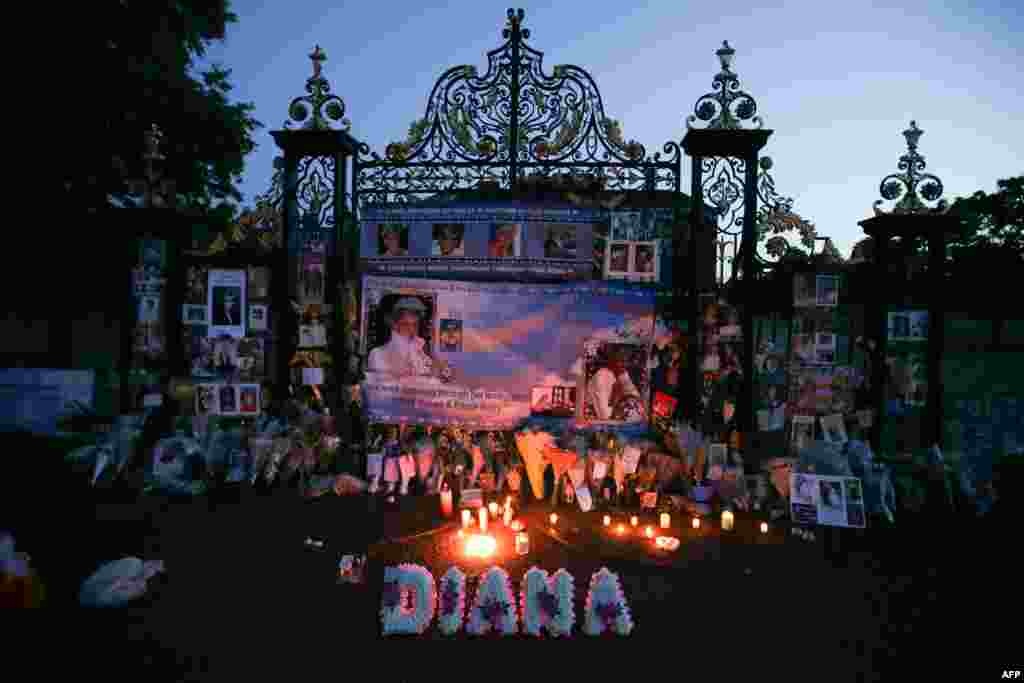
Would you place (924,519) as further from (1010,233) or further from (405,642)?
(1010,233)

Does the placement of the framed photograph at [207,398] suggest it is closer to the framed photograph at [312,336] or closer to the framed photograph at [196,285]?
the framed photograph at [196,285]

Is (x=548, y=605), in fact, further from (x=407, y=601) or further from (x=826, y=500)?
(x=826, y=500)

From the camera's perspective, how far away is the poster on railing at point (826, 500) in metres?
5.35

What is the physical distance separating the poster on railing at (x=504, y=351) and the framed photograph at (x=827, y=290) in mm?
1928

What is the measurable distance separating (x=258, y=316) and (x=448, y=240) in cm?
255

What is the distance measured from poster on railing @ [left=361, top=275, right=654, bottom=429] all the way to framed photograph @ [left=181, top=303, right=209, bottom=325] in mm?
1971

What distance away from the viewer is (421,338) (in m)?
→ 6.31

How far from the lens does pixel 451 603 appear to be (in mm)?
3574

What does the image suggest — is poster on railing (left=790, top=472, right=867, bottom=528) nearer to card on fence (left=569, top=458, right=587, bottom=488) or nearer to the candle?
card on fence (left=569, top=458, right=587, bottom=488)

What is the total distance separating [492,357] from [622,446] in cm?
189

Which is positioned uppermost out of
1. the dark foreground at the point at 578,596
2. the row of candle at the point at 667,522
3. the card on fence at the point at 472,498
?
the card on fence at the point at 472,498

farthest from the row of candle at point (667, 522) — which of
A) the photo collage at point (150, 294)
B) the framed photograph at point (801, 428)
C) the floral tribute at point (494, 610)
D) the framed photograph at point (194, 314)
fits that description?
the photo collage at point (150, 294)

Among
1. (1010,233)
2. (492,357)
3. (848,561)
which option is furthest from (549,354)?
(1010,233)

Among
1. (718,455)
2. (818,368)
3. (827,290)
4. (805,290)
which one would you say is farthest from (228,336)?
(827,290)
